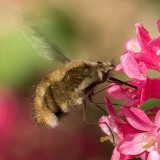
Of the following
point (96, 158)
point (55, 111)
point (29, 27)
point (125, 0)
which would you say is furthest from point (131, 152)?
point (125, 0)

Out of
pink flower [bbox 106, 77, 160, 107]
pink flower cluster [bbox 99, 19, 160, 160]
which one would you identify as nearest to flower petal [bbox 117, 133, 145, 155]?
pink flower cluster [bbox 99, 19, 160, 160]

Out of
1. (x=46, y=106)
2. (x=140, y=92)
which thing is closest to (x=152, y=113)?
(x=140, y=92)

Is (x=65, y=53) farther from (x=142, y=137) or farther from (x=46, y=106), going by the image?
(x=142, y=137)

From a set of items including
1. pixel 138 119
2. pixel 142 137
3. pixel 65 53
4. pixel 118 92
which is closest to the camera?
pixel 138 119

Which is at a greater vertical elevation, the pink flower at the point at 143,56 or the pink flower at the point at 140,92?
the pink flower at the point at 143,56

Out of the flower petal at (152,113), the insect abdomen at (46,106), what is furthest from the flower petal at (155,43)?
the insect abdomen at (46,106)

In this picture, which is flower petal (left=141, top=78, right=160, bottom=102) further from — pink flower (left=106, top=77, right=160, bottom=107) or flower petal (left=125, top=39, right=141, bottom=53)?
flower petal (left=125, top=39, right=141, bottom=53)

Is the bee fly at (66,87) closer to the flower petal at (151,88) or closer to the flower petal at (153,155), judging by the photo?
the flower petal at (151,88)
